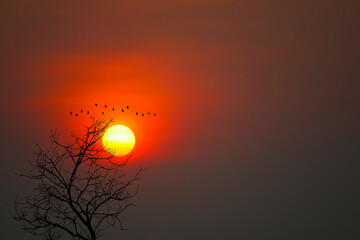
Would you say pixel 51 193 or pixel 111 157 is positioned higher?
pixel 111 157

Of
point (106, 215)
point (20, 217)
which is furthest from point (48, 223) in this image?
point (106, 215)

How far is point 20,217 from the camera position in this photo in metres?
10.4

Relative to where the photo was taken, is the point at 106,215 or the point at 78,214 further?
the point at 106,215

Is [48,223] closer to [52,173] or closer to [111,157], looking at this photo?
[52,173]

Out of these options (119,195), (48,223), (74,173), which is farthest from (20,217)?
(119,195)

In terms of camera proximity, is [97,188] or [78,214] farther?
[97,188]

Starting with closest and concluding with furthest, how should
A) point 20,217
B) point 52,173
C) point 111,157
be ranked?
point 20,217, point 52,173, point 111,157

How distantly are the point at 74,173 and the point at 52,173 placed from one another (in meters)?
0.58

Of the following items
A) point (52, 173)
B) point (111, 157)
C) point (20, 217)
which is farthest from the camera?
point (111, 157)

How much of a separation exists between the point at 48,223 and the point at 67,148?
1317 millimetres

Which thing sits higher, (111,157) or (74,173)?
(111,157)

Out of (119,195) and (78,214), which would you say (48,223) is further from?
(119,195)

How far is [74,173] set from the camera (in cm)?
1071

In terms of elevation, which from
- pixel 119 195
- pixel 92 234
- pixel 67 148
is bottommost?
pixel 92 234
